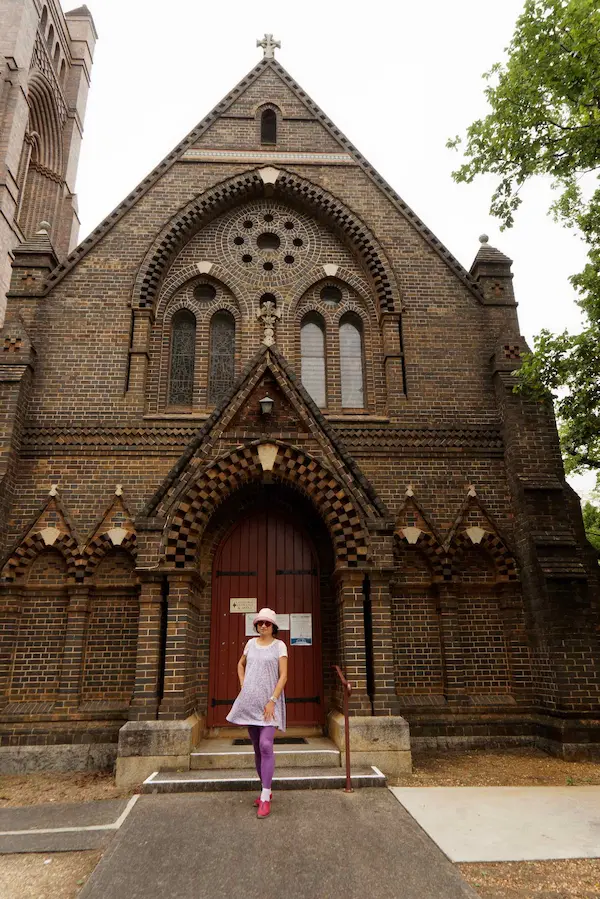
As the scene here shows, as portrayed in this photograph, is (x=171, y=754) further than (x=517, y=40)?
No

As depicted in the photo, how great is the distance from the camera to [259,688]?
592 cm

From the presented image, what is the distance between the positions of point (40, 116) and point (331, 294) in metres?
20.9

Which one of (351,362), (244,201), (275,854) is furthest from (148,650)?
(244,201)

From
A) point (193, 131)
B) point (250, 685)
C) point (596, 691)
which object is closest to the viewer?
point (250, 685)

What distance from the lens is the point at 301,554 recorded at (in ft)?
32.8

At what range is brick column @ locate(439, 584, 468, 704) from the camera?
372 inches

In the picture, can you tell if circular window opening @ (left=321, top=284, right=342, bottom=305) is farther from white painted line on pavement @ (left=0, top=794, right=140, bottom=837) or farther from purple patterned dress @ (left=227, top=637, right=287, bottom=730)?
white painted line on pavement @ (left=0, top=794, right=140, bottom=837)

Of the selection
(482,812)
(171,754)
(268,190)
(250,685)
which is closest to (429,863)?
(482,812)

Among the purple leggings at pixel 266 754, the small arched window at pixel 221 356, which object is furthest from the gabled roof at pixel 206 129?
the purple leggings at pixel 266 754

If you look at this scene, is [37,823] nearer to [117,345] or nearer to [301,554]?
[301,554]

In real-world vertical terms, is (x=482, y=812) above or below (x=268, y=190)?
below

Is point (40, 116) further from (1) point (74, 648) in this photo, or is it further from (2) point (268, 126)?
(1) point (74, 648)

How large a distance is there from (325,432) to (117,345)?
476cm

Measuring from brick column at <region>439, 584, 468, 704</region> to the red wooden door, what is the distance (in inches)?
82.3
